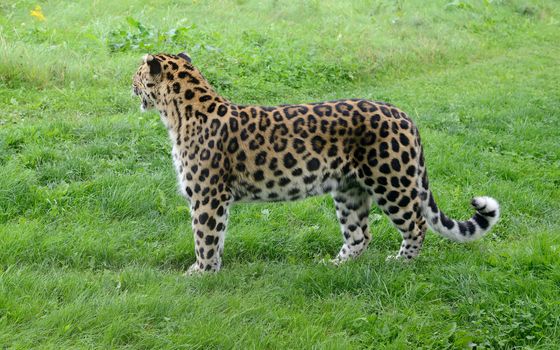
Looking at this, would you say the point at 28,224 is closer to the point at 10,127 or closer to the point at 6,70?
the point at 10,127

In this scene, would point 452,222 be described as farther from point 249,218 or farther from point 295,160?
point 249,218

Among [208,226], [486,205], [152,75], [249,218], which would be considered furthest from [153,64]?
[486,205]

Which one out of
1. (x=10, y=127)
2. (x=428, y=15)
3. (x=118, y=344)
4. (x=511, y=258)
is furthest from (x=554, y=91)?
(x=118, y=344)

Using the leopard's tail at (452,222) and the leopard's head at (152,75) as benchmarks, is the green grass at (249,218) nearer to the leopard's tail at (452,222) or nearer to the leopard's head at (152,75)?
the leopard's tail at (452,222)

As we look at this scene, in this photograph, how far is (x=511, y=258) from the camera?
5.99m

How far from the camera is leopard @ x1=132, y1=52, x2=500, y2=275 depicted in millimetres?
6102

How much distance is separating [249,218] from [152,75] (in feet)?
6.12

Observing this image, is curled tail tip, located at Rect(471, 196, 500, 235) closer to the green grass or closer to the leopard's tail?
the leopard's tail

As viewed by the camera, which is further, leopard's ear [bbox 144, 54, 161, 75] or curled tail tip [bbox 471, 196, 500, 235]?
leopard's ear [bbox 144, 54, 161, 75]

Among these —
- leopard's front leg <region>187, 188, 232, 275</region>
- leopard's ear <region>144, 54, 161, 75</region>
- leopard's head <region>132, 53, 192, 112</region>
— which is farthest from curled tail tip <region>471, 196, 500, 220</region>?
leopard's ear <region>144, 54, 161, 75</region>

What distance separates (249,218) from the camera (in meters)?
7.21

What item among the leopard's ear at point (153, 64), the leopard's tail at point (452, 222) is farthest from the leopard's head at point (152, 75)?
the leopard's tail at point (452, 222)

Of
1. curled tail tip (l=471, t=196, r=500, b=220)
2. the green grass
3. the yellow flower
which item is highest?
the yellow flower

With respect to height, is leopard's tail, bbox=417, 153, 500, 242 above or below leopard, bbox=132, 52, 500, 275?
below
